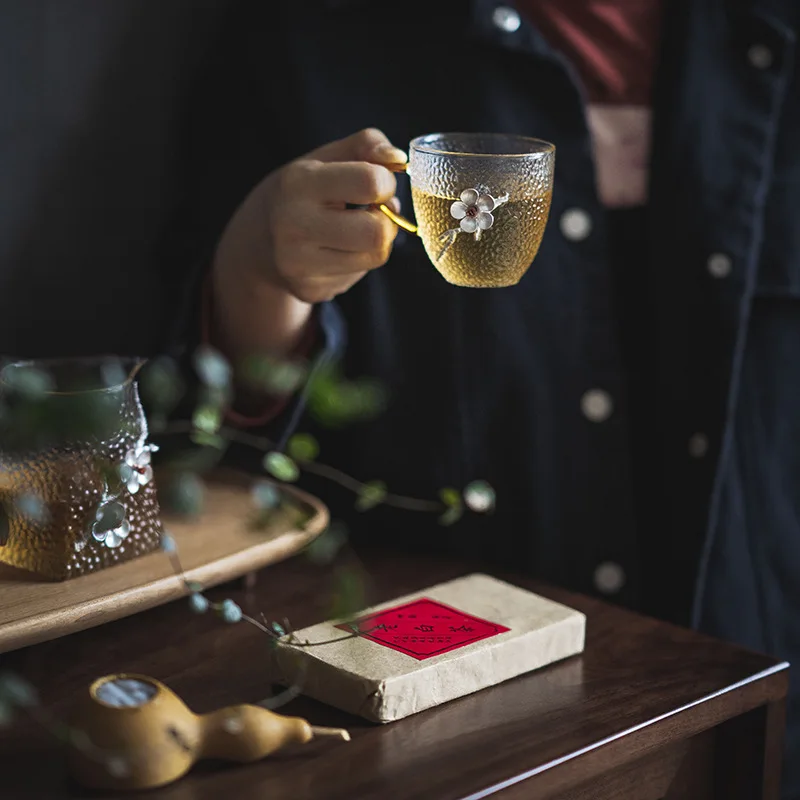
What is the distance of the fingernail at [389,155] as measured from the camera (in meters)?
0.89

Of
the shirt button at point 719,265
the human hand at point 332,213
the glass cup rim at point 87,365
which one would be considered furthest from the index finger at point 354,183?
the shirt button at point 719,265

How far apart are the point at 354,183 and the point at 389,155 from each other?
4 centimetres

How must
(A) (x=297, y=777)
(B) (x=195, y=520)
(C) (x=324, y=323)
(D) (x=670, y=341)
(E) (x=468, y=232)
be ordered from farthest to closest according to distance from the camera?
1. (D) (x=670, y=341)
2. (C) (x=324, y=323)
3. (B) (x=195, y=520)
4. (E) (x=468, y=232)
5. (A) (x=297, y=777)

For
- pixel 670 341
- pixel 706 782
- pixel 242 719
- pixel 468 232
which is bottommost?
pixel 706 782

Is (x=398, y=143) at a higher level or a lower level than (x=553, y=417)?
higher

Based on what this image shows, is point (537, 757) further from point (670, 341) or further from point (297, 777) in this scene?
point (670, 341)

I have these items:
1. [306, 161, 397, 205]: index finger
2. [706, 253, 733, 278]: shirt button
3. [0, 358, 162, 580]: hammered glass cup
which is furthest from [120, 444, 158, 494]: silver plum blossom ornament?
[706, 253, 733, 278]: shirt button

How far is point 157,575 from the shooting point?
864 millimetres

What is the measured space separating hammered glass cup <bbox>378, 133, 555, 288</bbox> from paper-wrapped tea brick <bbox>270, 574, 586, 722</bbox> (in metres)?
0.25

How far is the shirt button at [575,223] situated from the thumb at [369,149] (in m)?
0.34

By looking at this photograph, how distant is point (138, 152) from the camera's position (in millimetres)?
1301

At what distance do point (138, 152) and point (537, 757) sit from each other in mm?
871

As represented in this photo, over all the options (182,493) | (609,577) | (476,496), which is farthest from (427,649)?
(609,577)

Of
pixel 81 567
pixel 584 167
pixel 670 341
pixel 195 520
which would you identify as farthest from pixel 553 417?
pixel 81 567
